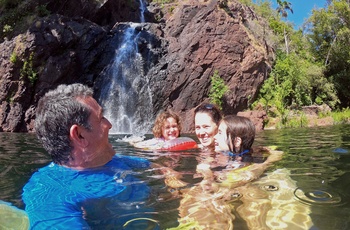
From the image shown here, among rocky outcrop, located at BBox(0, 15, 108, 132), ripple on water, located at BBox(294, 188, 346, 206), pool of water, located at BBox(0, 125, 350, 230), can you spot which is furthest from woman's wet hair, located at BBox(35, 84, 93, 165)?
rocky outcrop, located at BBox(0, 15, 108, 132)

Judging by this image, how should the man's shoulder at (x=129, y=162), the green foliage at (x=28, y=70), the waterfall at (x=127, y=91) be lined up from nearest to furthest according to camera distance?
the man's shoulder at (x=129, y=162), the green foliage at (x=28, y=70), the waterfall at (x=127, y=91)

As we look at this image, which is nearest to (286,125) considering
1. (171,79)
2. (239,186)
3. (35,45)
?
(171,79)

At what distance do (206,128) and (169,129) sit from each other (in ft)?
4.17

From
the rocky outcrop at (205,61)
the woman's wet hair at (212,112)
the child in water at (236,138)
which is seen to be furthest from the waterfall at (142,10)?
the child in water at (236,138)

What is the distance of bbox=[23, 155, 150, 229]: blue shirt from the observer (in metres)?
1.83

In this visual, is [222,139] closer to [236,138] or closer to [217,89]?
[236,138]

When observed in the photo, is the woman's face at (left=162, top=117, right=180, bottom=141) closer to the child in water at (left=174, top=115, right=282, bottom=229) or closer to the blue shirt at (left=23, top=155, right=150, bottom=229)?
the child in water at (left=174, top=115, right=282, bottom=229)

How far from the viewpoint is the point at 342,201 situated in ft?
7.54

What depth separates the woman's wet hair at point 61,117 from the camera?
2.25m

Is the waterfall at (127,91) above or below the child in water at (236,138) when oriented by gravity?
above

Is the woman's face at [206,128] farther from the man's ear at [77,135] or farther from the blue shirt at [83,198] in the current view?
the man's ear at [77,135]

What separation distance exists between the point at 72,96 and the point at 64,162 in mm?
472

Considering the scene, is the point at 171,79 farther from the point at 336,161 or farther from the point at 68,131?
the point at 68,131

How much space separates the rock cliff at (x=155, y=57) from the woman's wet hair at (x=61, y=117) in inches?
533
